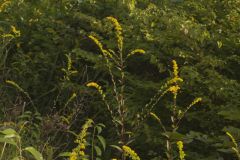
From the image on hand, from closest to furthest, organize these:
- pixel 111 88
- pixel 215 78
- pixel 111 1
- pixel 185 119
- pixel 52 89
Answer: pixel 215 78
pixel 185 119
pixel 111 88
pixel 52 89
pixel 111 1

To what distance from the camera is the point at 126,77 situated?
4.69m

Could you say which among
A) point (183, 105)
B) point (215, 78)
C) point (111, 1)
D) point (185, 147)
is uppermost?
point (111, 1)

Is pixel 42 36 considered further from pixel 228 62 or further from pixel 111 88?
pixel 228 62

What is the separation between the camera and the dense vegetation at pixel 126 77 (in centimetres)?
404

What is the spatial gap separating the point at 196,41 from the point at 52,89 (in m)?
1.52

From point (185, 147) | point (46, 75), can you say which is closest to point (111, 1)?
point (46, 75)

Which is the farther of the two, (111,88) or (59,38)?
(59,38)

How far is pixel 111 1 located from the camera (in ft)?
18.0

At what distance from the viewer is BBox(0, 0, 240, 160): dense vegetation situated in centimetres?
404

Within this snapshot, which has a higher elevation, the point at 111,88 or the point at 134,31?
the point at 134,31

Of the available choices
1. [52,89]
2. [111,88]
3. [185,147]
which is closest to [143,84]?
[111,88]

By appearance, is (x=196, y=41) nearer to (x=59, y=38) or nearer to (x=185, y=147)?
(x=185, y=147)

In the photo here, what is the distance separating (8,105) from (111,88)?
98cm

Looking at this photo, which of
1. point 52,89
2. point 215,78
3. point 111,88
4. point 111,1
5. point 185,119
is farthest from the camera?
point 111,1
